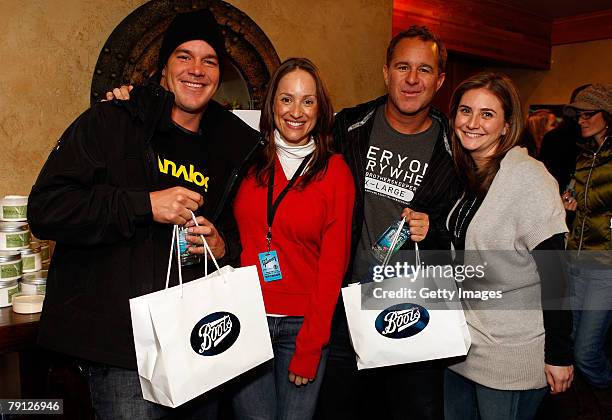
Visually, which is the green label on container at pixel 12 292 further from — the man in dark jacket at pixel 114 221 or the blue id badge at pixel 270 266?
the blue id badge at pixel 270 266

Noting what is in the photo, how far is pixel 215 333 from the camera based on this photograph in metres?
1.36

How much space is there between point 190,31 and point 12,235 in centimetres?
103

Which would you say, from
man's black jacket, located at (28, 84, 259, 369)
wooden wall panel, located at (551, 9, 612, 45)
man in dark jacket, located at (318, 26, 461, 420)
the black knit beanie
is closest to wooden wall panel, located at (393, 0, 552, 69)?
wooden wall panel, located at (551, 9, 612, 45)

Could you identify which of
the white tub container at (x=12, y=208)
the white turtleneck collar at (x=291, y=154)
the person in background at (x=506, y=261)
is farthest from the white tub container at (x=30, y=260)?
the person in background at (x=506, y=261)

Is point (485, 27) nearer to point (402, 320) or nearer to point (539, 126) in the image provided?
point (539, 126)

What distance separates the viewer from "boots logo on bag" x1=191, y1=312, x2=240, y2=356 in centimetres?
131

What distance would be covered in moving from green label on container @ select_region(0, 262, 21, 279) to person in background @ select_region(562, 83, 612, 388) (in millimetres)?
2762

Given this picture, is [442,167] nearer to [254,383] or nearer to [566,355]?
[566,355]

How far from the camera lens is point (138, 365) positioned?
127 cm

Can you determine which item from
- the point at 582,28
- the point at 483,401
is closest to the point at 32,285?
the point at 483,401

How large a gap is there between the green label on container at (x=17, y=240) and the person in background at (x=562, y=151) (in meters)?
2.97

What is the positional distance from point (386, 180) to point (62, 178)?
3.46ft

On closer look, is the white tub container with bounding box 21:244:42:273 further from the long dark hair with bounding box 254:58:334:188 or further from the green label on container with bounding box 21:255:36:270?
the long dark hair with bounding box 254:58:334:188

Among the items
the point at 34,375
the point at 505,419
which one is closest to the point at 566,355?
the point at 505,419
